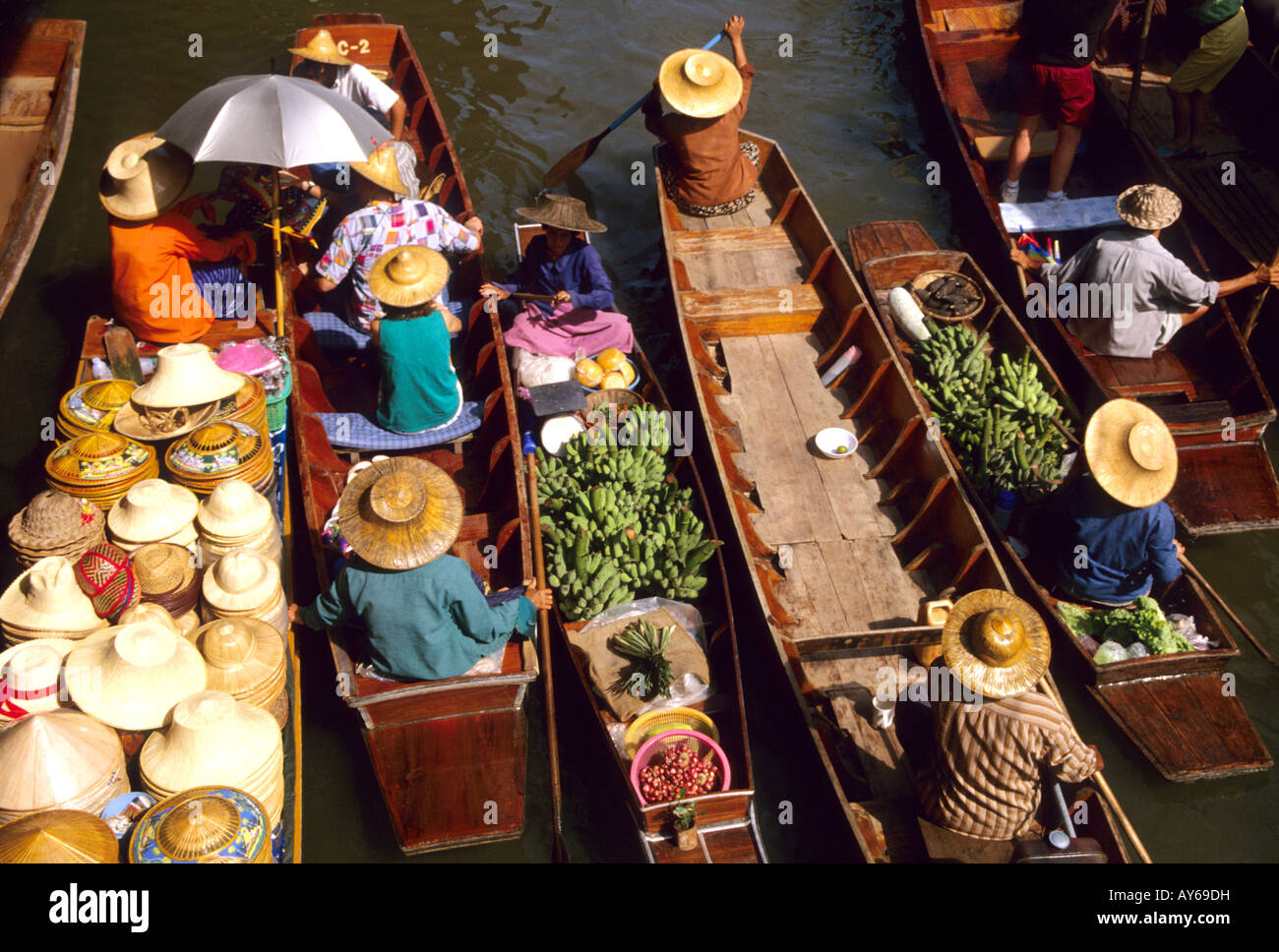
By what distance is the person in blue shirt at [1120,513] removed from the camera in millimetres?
5855

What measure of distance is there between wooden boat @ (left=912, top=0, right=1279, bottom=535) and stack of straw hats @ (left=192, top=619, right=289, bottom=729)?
6340 millimetres

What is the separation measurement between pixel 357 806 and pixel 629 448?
122 inches

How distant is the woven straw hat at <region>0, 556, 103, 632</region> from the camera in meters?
5.30

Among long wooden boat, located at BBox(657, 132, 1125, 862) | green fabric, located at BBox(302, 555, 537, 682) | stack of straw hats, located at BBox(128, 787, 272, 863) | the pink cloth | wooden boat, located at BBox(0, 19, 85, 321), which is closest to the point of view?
stack of straw hats, located at BBox(128, 787, 272, 863)

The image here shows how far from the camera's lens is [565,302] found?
801 cm

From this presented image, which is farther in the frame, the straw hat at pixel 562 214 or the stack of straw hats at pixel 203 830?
the straw hat at pixel 562 214

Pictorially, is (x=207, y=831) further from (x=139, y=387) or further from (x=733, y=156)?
(x=733, y=156)

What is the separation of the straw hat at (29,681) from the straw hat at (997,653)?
15.0 ft

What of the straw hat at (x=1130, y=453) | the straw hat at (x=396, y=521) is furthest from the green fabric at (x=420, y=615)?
the straw hat at (x=1130, y=453)

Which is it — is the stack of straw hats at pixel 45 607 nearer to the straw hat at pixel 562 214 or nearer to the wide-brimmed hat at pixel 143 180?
the wide-brimmed hat at pixel 143 180

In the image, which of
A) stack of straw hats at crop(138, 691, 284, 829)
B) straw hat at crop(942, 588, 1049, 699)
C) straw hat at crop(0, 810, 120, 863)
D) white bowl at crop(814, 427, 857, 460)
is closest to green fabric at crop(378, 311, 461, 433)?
stack of straw hats at crop(138, 691, 284, 829)

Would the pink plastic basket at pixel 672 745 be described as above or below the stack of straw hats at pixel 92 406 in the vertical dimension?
below

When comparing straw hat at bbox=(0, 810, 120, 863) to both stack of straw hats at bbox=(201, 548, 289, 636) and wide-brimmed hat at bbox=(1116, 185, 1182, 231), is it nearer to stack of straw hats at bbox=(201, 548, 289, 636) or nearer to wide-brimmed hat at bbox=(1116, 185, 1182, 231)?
stack of straw hats at bbox=(201, 548, 289, 636)

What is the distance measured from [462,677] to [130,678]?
1.71m
